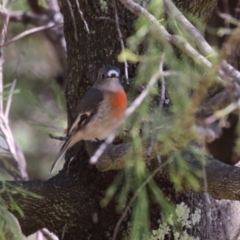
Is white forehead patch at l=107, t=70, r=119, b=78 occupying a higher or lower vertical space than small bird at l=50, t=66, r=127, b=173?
higher

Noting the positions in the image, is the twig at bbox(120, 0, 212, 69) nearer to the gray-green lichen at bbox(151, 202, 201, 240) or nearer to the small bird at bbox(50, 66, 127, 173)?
the small bird at bbox(50, 66, 127, 173)

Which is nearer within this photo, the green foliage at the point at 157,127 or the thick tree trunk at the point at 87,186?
the green foliage at the point at 157,127

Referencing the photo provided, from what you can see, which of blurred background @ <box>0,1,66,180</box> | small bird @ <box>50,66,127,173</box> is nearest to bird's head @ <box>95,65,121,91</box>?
small bird @ <box>50,66,127,173</box>

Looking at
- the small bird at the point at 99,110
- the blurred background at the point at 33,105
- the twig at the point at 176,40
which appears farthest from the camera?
the blurred background at the point at 33,105

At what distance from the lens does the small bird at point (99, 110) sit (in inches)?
118

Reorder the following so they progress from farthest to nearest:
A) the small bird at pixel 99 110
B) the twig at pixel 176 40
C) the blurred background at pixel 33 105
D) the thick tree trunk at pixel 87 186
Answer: the blurred background at pixel 33 105
the small bird at pixel 99 110
the thick tree trunk at pixel 87 186
the twig at pixel 176 40

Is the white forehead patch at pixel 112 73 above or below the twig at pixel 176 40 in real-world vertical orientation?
below

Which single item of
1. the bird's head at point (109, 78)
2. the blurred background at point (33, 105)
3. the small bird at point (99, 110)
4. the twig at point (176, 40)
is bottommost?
the blurred background at point (33, 105)

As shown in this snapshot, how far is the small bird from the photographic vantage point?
9.82 feet

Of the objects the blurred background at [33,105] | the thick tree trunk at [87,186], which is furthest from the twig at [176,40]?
the blurred background at [33,105]

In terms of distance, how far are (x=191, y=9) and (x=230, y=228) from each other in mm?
1013

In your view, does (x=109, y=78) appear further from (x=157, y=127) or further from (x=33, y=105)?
(x=33, y=105)

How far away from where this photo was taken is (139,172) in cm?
247

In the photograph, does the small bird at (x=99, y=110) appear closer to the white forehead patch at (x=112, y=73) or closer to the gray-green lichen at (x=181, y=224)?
the white forehead patch at (x=112, y=73)
